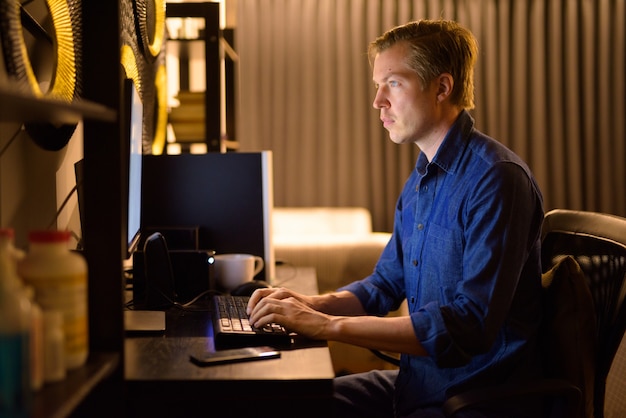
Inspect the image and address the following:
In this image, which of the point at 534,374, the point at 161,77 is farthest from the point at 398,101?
the point at 161,77

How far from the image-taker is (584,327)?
132 centimetres

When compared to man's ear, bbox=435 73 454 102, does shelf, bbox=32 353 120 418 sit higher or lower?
lower

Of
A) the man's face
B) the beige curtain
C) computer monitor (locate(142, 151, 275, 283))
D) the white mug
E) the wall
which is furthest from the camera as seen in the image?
the beige curtain

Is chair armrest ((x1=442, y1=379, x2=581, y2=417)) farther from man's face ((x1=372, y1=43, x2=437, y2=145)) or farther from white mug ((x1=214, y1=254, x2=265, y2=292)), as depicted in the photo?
white mug ((x1=214, y1=254, x2=265, y2=292))

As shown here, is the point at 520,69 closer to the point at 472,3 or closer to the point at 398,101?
the point at 472,3

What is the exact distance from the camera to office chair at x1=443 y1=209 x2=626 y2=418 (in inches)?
50.0

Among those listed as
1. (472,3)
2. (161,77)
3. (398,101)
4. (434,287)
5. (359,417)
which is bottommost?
(359,417)

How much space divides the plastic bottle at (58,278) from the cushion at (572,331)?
903 millimetres

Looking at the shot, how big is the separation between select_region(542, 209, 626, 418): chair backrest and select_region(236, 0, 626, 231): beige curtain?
138 inches

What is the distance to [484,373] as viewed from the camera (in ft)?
4.54

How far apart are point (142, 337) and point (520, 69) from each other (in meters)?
4.36

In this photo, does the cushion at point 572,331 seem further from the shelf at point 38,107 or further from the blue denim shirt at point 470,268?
the shelf at point 38,107

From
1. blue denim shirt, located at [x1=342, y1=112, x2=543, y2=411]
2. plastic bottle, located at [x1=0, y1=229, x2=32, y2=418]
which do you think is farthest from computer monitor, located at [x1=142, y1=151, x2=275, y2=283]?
plastic bottle, located at [x1=0, y1=229, x2=32, y2=418]

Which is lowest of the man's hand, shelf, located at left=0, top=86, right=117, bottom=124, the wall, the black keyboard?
the black keyboard
